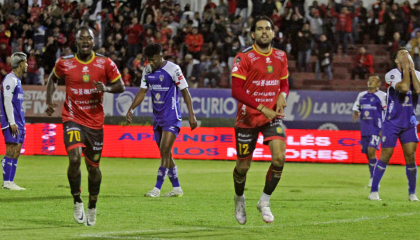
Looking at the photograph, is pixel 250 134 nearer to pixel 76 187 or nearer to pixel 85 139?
pixel 85 139

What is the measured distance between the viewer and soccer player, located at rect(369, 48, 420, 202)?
Answer: 11.2 meters

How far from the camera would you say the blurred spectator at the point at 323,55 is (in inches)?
1008

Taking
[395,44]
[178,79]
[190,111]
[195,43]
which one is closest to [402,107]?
[190,111]

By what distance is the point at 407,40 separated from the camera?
26125 millimetres

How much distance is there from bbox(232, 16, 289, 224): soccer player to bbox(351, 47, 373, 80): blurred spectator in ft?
59.2

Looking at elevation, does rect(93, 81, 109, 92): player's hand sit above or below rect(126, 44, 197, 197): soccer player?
above

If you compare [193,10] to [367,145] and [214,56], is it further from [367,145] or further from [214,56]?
[367,145]

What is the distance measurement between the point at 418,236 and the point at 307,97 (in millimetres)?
16796

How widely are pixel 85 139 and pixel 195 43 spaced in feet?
60.9

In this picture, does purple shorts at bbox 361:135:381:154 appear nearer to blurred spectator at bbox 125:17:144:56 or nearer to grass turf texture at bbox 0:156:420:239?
grass turf texture at bbox 0:156:420:239

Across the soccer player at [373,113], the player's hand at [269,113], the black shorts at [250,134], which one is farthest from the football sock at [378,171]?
the player's hand at [269,113]

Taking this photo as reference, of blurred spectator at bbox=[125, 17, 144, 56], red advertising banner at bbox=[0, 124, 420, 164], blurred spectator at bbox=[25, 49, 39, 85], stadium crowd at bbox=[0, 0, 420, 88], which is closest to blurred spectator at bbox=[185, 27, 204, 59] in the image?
stadium crowd at bbox=[0, 0, 420, 88]

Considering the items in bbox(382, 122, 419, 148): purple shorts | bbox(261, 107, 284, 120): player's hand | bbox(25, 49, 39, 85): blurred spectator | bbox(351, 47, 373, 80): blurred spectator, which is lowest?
bbox(25, 49, 39, 85): blurred spectator

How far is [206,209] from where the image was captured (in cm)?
1007
